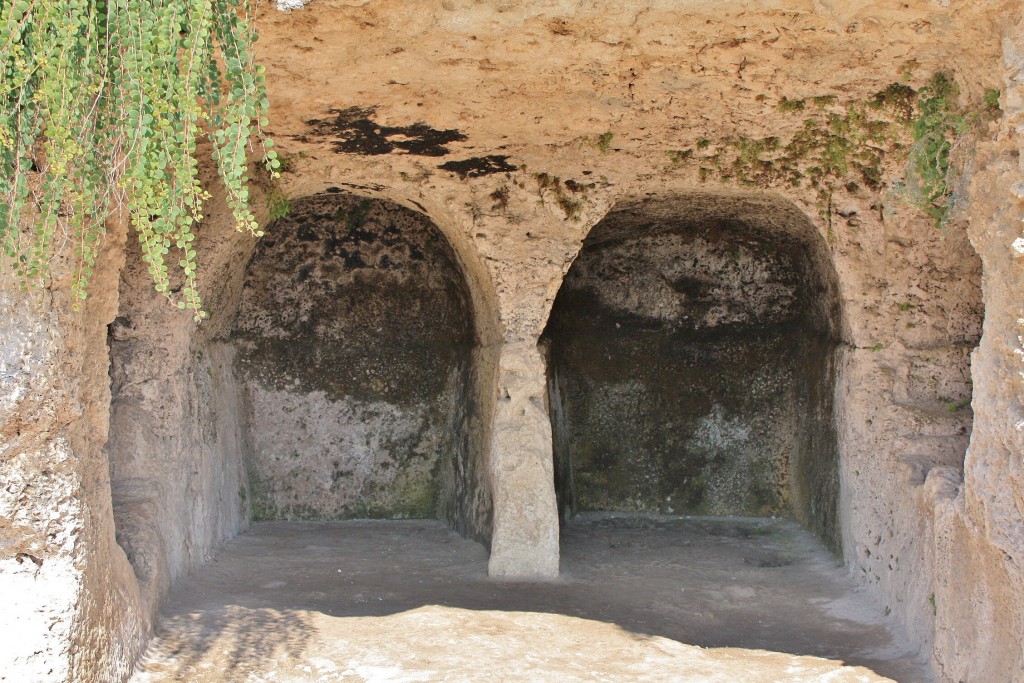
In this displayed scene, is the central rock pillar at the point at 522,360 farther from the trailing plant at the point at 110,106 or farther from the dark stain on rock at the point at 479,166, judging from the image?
the trailing plant at the point at 110,106

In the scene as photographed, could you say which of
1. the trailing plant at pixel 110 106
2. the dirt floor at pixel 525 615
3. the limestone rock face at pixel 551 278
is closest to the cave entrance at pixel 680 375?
the limestone rock face at pixel 551 278

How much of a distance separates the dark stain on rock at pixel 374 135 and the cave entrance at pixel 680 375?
201 centimetres

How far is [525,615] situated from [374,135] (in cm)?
261

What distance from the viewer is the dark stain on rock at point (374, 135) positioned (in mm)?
5070

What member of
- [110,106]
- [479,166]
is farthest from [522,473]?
[110,106]

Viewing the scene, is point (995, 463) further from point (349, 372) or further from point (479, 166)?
point (349, 372)

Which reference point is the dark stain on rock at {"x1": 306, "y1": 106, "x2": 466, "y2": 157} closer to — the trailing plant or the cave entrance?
the trailing plant

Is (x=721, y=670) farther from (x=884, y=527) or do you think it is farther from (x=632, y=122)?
(x=632, y=122)

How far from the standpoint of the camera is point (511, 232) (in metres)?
5.59

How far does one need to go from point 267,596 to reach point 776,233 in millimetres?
3930

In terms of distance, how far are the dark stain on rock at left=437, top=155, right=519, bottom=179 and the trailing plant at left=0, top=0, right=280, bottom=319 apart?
6.19 feet

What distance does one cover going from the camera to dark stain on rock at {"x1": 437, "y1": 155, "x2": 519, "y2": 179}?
5438 mm

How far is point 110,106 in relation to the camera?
3.62 meters

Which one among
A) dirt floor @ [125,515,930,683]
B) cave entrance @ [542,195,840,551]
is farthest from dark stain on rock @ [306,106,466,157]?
dirt floor @ [125,515,930,683]
